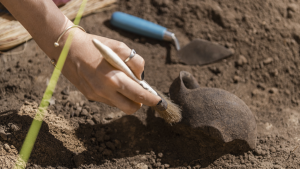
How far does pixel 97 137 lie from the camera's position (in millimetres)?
1720

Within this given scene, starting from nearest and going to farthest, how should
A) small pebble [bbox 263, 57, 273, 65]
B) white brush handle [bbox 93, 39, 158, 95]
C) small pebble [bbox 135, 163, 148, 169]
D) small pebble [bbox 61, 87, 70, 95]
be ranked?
white brush handle [bbox 93, 39, 158, 95] → small pebble [bbox 135, 163, 148, 169] → small pebble [bbox 61, 87, 70, 95] → small pebble [bbox 263, 57, 273, 65]

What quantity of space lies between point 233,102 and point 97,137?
0.90 meters

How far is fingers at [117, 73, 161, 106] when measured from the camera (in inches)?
49.2

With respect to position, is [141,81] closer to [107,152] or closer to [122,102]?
[122,102]

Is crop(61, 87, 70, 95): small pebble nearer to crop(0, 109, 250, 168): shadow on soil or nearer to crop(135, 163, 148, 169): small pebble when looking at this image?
crop(0, 109, 250, 168): shadow on soil

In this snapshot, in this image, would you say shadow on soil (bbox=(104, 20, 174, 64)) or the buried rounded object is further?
shadow on soil (bbox=(104, 20, 174, 64))

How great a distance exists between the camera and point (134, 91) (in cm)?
127

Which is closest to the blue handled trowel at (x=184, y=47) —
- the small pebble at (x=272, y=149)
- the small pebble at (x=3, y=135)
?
the small pebble at (x=272, y=149)

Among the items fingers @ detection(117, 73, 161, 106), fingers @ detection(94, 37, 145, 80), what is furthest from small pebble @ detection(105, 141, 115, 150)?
fingers @ detection(94, 37, 145, 80)

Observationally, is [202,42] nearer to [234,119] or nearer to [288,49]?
[288,49]

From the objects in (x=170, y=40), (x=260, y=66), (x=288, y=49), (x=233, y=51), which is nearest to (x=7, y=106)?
(x=170, y=40)

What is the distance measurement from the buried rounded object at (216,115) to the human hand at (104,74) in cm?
33

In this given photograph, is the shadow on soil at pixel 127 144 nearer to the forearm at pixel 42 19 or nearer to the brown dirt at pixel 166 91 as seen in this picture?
the brown dirt at pixel 166 91

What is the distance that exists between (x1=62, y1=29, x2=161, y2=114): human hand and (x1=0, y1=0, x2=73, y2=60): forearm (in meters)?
0.10
